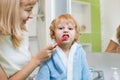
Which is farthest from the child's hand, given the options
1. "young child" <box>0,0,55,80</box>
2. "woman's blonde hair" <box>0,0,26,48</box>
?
"woman's blonde hair" <box>0,0,26,48</box>

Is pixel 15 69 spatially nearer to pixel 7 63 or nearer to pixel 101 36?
pixel 7 63

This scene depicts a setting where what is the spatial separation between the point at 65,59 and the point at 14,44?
25 centimetres

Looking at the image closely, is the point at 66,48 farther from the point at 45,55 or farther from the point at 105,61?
the point at 105,61

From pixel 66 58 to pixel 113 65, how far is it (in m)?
0.47

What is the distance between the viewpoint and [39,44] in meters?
1.69

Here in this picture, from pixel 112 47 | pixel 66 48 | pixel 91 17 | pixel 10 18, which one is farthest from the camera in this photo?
pixel 91 17

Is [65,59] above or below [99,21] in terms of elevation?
below

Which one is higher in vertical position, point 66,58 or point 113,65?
point 66,58

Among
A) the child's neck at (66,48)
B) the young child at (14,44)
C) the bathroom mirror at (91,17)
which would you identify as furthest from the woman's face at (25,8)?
the bathroom mirror at (91,17)

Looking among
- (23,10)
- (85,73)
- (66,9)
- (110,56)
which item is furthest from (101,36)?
(23,10)

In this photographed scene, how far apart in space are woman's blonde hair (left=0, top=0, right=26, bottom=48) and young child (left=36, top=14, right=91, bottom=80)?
0.62ft

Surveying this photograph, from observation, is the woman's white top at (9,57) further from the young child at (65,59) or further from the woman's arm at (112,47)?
the woman's arm at (112,47)

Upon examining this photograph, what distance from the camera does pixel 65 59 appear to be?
1057mm

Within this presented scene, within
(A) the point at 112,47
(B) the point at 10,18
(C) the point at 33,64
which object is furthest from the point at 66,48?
(A) the point at 112,47
